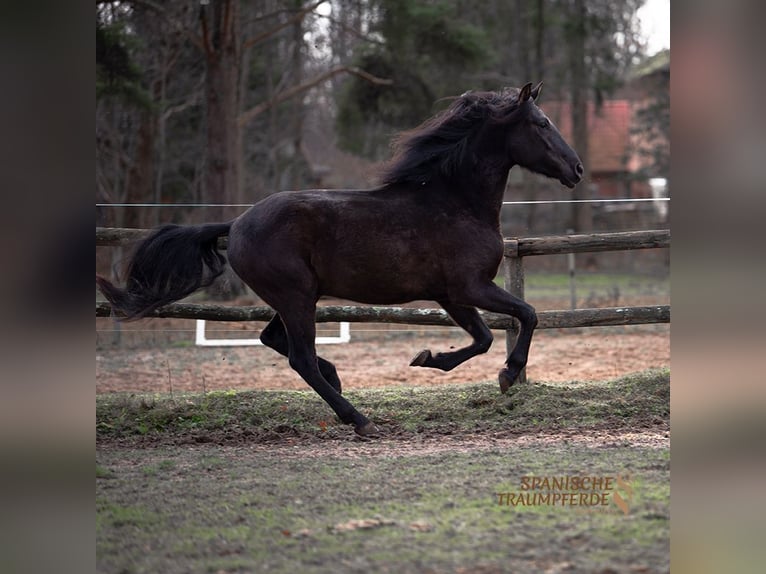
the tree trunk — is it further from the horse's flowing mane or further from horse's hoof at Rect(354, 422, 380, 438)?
horse's hoof at Rect(354, 422, 380, 438)

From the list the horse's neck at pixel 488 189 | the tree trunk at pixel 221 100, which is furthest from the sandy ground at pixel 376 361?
the tree trunk at pixel 221 100

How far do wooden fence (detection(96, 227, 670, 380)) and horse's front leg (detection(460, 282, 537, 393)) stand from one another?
1215 mm

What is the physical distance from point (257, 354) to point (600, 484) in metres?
6.90

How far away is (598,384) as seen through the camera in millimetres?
7016

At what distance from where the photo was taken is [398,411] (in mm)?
6438

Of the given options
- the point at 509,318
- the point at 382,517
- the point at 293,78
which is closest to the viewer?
the point at 382,517

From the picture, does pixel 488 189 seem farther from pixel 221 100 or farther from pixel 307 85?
pixel 307 85

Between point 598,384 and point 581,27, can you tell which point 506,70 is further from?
point 598,384

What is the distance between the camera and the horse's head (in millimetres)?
5879

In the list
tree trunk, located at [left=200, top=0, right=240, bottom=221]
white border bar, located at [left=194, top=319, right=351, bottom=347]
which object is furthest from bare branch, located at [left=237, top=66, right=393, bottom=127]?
white border bar, located at [left=194, top=319, right=351, bottom=347]

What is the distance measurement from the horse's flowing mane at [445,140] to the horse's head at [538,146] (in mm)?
97

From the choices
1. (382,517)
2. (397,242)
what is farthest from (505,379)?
(382,517)

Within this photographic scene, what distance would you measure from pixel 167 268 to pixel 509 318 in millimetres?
2889
